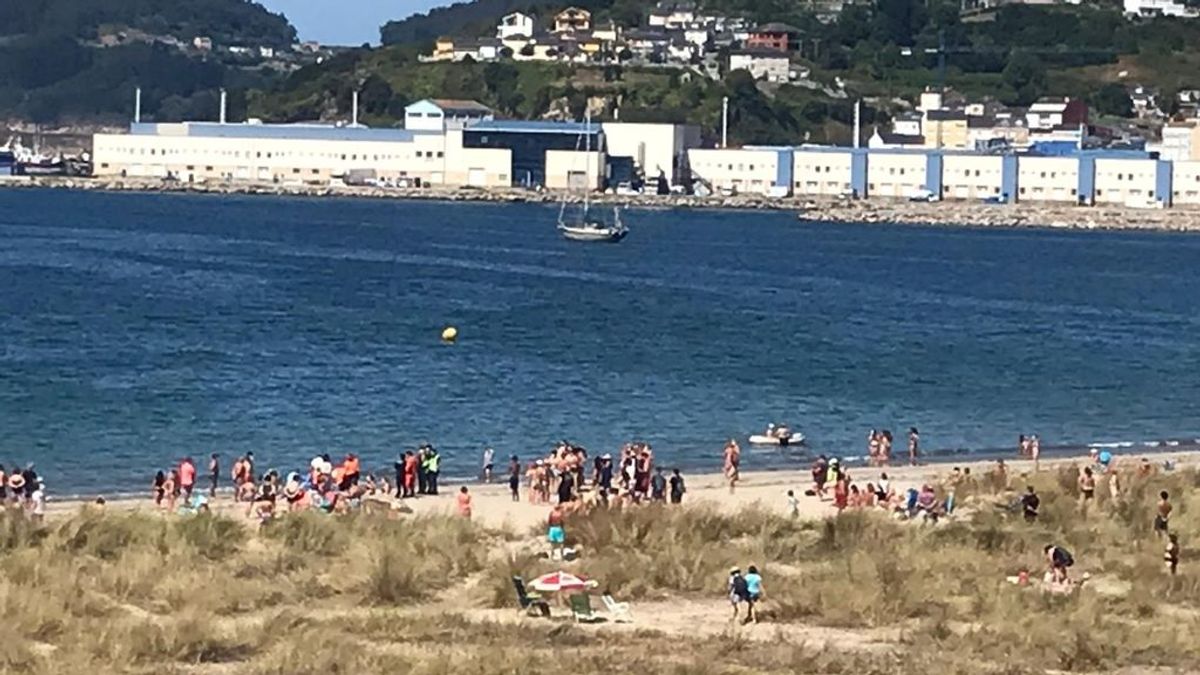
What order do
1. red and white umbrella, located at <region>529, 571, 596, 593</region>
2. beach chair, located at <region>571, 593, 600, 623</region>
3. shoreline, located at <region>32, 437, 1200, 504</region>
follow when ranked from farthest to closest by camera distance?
shoreline, located at <region>32, 437, 1200, 504</region>, red and white umbrella, located at <region>529, 571, 596, 593</region>, beach chair, located at <region>571, 593, 600, 623</region>

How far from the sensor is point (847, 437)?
27391mm

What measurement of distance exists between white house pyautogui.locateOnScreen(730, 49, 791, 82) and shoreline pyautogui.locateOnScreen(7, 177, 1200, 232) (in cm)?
2565

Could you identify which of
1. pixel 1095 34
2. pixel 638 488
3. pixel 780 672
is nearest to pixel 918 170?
pixel 1095 34

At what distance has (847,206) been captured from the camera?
346ft

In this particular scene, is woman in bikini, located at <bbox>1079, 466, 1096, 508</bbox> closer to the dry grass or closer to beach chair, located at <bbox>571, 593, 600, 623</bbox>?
the dry grass

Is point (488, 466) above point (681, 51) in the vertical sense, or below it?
below

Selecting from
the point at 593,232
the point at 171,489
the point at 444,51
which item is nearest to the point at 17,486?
the point at 171,489

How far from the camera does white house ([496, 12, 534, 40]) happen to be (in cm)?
13912

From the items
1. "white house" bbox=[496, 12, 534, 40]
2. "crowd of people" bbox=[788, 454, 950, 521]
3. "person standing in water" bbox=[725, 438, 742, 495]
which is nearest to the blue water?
"person standing in water" bbox=[725, 438, 742, 495]

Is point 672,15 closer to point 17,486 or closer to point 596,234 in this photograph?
point 596,234

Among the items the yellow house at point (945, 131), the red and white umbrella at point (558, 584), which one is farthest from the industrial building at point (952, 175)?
the red and white umbrella at point (558, 584)

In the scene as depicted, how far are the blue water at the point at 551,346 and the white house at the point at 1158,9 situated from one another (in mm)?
87585

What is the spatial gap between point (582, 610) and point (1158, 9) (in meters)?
158

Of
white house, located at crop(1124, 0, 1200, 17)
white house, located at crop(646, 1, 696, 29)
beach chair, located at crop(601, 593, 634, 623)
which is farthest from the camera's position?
white house, located at crop(1124, 0, 1200, 17)
